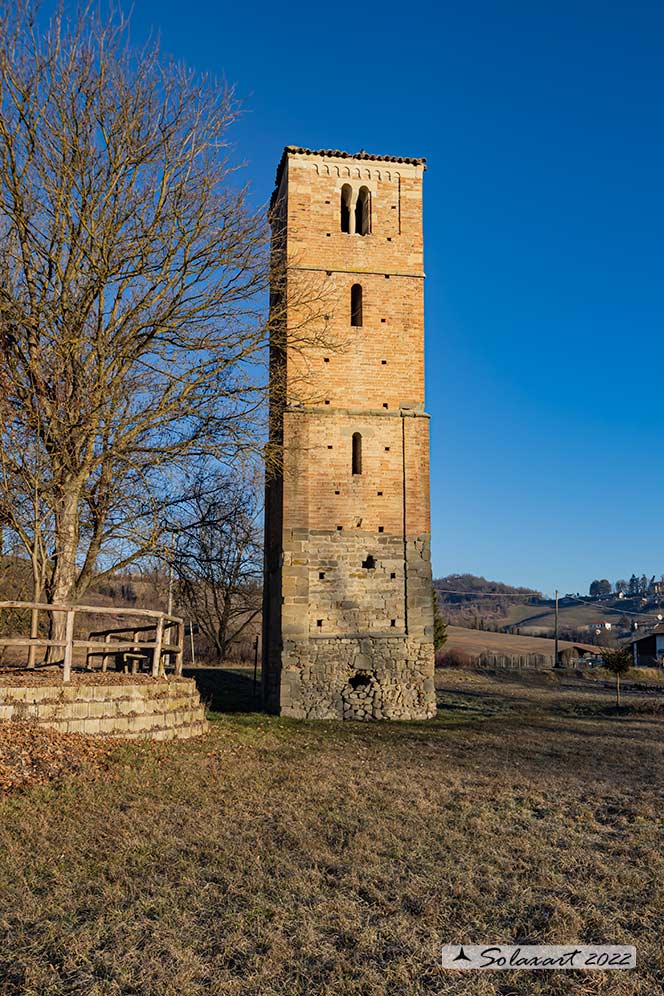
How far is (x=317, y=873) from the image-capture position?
5.67 meters

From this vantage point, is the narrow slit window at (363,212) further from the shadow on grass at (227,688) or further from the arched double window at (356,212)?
the shadow on grass at (227,688)

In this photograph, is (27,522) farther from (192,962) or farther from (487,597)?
(487,597)

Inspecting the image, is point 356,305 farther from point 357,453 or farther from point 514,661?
point 514,661

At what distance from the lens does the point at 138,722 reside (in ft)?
34.7

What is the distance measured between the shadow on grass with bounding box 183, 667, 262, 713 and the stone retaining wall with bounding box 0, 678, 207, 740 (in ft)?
15.1

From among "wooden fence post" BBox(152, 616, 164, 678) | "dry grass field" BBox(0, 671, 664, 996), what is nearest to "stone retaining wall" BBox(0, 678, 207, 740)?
"wooden fence post" BBox(152, 616, 164, 678)

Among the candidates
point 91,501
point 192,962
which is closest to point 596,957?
point 192,962

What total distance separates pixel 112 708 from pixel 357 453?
9.37m

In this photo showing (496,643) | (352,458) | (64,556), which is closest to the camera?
(64,556)

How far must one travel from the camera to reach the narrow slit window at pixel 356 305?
730 inches

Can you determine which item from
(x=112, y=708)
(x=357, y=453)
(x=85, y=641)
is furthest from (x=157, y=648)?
(x=357, y=453)

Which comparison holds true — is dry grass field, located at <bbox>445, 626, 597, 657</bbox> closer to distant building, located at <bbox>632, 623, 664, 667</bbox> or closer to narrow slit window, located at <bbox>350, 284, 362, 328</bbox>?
distant building, located at <bbox>632, 623, 664, 667</bbox>

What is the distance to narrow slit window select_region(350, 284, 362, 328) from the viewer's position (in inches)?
730

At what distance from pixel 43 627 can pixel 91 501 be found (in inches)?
498
